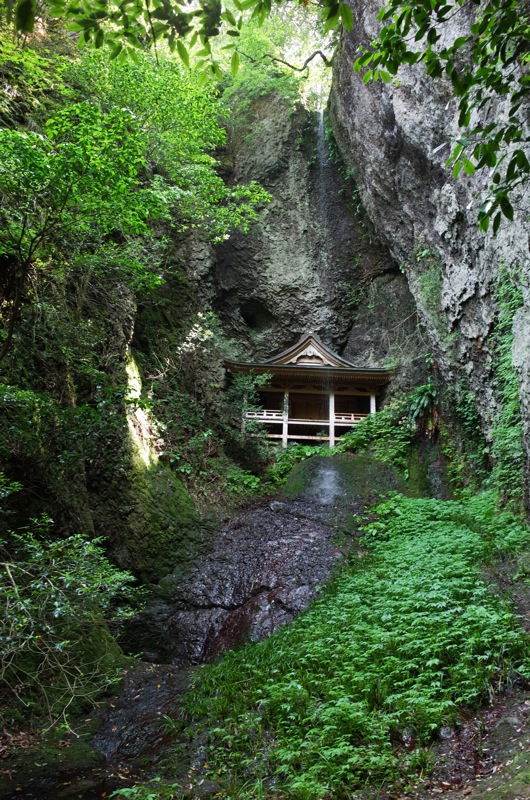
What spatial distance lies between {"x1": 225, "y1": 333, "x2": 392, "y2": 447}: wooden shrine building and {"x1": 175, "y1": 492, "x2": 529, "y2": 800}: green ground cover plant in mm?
8865

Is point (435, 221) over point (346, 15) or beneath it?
over

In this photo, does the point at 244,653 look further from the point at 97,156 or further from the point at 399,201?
the point at 399,201

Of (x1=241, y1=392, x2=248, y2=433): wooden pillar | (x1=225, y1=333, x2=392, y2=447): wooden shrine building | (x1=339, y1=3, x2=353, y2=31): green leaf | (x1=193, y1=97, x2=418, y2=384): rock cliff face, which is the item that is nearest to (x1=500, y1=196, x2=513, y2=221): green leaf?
(x1=339, y1=3, x2=353, y2=31): green leaf

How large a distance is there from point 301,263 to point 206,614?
14883 mm

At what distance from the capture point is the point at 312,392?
18016 millimetres

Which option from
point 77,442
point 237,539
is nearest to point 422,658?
point 77,442

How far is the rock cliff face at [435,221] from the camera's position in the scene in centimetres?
923

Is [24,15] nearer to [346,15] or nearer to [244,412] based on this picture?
[346,15]

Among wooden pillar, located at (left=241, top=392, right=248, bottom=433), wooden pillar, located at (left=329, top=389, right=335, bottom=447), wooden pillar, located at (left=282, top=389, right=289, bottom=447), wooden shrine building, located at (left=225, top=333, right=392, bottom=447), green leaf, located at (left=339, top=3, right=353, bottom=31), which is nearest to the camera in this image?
green leaf, located at (left=339, top=3, right=353, bottom=31)

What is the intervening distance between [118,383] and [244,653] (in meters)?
5.91

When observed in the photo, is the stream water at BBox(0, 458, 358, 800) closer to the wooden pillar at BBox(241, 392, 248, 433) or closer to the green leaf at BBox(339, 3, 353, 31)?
the wooden pillar at BBox(241, 392, 248, 433)

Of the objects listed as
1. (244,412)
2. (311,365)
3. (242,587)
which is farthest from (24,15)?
(311,365)

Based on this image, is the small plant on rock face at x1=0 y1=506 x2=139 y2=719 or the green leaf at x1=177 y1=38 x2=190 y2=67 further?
the small plant on rock face at x1=0 y1=506 x2=139 y2=719

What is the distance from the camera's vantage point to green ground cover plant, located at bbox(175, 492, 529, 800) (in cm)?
415
